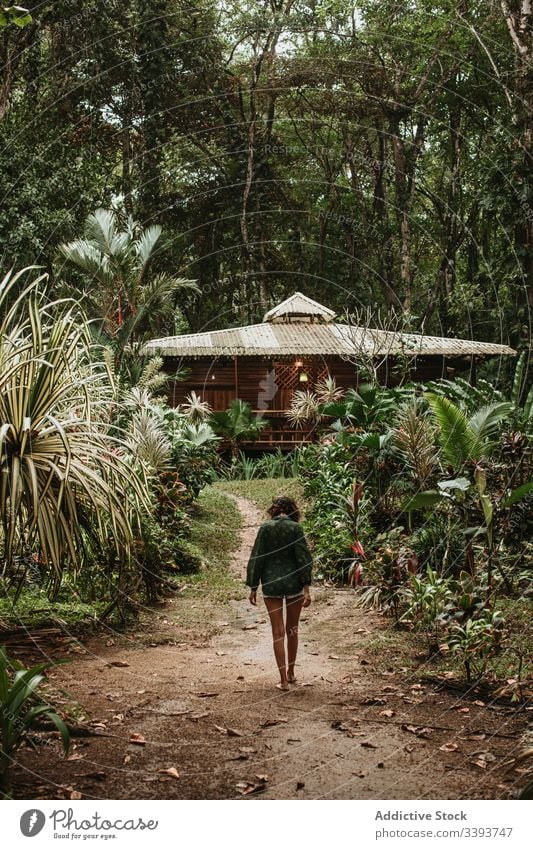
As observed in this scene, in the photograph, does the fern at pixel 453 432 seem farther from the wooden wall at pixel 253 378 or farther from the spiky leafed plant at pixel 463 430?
the wooden wall at pixel 253 378

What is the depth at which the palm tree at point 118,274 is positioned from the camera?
870 cm

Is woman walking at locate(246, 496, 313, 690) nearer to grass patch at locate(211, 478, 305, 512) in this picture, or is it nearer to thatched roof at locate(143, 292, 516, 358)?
grass patch at locate(211, 478, 305, 512)

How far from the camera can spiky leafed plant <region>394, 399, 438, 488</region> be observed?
632cm

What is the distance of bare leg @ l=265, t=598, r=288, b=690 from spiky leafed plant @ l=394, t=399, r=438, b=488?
105 inches

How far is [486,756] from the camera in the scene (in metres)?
3.06

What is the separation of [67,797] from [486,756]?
1637mm

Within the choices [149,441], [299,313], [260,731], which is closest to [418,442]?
[149,441]

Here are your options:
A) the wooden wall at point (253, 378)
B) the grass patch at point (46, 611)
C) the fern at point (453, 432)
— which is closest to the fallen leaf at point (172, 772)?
the grass patch at point (46, 611)

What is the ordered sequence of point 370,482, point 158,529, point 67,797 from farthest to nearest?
point 370,482 → point 158,529 → point 67,797

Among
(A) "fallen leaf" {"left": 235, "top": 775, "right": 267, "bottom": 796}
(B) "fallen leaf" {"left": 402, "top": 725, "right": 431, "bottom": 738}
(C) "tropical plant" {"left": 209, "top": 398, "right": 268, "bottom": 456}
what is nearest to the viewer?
(A) "fallen leaf" {"left": 235, "top": 775, "right": 267, "bottom": 796}

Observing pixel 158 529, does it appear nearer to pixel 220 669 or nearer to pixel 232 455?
pixel 220 669

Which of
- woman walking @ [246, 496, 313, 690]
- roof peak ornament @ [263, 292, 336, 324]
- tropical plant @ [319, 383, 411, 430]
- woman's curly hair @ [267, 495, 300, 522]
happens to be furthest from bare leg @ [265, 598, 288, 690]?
roof peak ornament @ [263, 292, 336, 324]

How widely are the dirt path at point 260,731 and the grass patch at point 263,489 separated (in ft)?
12.7
